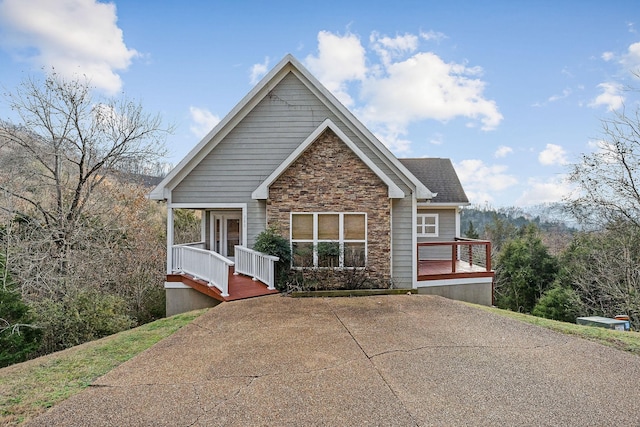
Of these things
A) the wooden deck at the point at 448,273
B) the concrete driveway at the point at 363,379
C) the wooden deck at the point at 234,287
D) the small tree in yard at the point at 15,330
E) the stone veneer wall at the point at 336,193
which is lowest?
the small tree in yard at the point at 15,330

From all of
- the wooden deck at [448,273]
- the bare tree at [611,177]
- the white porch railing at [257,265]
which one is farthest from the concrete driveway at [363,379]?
the bare tree at [611,177]

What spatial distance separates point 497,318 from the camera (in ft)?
25.9

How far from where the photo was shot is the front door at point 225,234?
13297 mm

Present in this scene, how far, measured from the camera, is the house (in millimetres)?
10578

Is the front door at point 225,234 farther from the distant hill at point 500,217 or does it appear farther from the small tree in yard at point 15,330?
the distant hill at point 500,217

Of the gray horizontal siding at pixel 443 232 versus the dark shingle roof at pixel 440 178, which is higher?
the dark shingle roof at pixel 440 178

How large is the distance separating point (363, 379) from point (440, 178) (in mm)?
13758

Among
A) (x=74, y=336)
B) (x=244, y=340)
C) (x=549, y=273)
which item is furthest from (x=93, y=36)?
(x=549, y=273)

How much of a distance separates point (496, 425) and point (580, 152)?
16.2 meters

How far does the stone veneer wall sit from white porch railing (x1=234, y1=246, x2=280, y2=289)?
1.09 meters

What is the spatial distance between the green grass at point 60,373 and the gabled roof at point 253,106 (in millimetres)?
5457

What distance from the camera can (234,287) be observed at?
998 cm

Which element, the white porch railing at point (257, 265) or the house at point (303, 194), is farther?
the house at point (303, 194)

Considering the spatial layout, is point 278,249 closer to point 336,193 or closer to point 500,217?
point 336,193
